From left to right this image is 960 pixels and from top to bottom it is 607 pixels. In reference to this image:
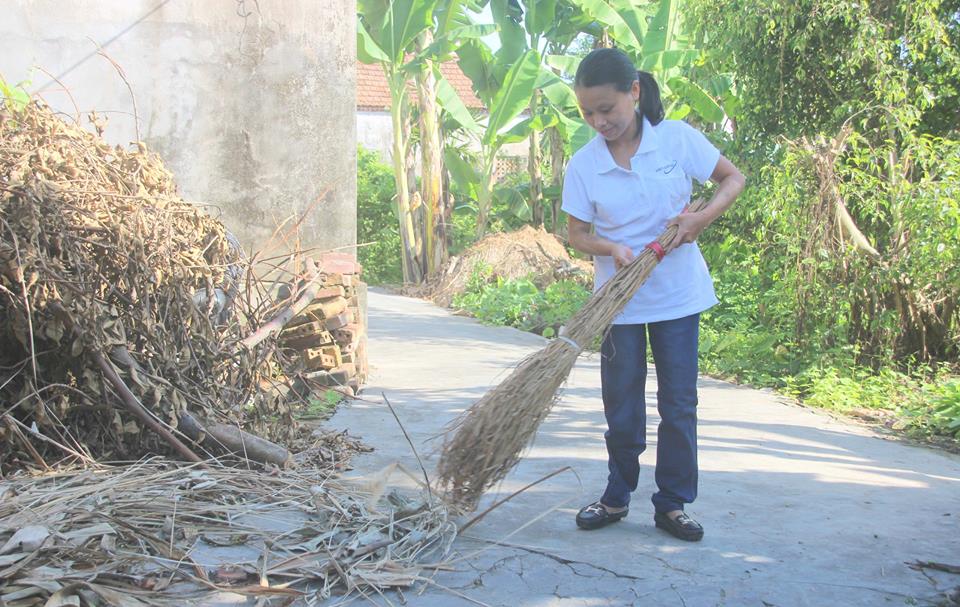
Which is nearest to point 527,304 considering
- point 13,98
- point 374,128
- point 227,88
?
point 227,88

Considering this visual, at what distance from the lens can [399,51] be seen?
14039mm

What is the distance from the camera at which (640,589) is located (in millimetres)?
Result: 3125

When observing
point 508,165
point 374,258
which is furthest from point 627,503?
point 508,165

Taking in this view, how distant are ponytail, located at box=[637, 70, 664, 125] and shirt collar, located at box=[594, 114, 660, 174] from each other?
24 millimetres

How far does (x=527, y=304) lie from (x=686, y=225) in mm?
8437

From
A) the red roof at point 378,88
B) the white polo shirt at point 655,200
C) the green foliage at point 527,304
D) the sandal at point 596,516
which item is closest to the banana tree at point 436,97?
the green foliage at point 527,304

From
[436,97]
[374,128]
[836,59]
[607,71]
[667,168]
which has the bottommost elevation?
[667,168]

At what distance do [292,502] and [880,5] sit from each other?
21.9ft

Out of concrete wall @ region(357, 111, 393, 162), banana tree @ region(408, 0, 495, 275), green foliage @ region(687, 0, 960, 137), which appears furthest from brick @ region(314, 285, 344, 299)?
concrete wall @ region(357, 111, 393, 162)

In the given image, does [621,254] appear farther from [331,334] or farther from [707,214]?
[331,334]

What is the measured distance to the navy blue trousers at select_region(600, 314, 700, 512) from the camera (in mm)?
3631

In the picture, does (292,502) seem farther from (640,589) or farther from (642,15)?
(642,15)

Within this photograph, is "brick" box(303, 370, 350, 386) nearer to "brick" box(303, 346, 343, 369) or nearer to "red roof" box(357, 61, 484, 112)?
"brick" box(303, 346, 343, 369)

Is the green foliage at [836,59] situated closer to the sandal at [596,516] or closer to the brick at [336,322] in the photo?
the brick at [336,322]
